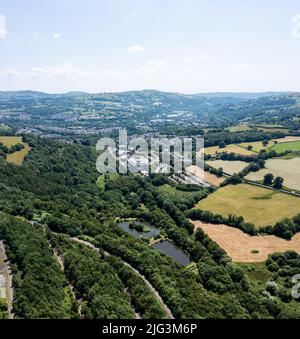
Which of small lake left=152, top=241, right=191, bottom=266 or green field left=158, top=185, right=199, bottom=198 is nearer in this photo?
small lake left=152, top=241, right=191, bottom=266

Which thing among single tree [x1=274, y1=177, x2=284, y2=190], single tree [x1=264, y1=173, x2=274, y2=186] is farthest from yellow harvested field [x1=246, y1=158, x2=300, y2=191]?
single tree [x1=264, y1=173, x2=274, y2=186]

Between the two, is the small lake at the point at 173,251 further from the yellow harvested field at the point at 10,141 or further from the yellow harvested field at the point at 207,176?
the yellow harvested field at the point at 10,141

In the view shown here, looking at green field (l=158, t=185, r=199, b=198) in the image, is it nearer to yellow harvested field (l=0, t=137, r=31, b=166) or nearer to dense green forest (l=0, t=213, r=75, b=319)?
dense green forest (l=0, t=213, r=75, b=319)

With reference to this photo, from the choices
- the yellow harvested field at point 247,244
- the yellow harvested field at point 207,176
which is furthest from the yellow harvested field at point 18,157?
the yellow harvested field at point 247,244

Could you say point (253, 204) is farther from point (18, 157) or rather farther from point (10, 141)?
point (10, 141)

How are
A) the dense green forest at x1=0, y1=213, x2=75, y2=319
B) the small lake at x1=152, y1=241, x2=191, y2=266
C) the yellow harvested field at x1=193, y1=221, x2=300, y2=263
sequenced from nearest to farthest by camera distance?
the dense green forest at x1=0, y1=213, x2=75, y2=319
the small lake at x1=152, y1=241, x2=191, y2=266
the yellow harvested field at x1=193, y1=221, x2=300, y2=263

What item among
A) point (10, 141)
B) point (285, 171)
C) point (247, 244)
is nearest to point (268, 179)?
point (285, 171)
